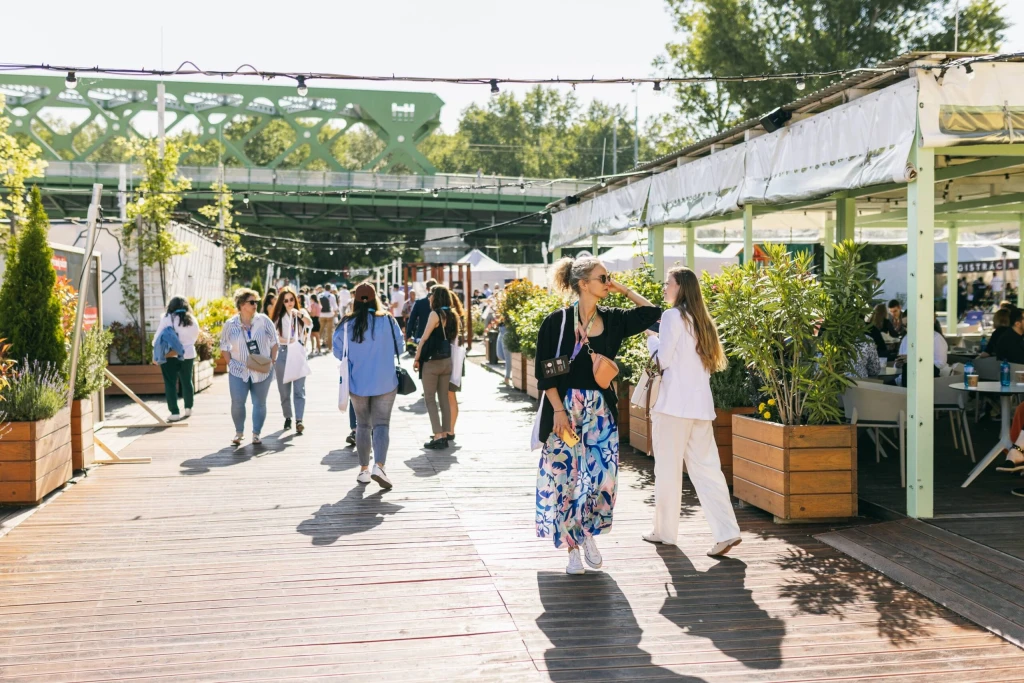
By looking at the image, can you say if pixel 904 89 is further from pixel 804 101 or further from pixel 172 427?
pixel 172 427

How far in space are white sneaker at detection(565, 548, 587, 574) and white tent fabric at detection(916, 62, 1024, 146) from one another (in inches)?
134

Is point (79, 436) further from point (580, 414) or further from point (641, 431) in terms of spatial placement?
point (580, 414)

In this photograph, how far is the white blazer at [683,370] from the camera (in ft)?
19.5

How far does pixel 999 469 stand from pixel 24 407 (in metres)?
7.46

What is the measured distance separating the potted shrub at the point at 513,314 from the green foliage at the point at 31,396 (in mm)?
8557

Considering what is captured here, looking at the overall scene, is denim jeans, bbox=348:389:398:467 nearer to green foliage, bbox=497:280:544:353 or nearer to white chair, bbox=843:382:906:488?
white chair, bbox=843:382:906:488

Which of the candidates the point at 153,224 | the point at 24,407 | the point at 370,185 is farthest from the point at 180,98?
the point at 24,407

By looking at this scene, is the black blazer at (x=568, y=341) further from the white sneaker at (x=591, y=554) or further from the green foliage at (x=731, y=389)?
the green foliage at (x=731, y=389)

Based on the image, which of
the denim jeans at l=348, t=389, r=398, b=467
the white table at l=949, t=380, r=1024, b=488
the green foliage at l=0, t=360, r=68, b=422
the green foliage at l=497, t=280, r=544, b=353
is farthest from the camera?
the green foliage at l=497, t=280, r=544, b=353

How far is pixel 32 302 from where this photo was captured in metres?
8.45

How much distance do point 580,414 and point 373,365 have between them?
121 inches

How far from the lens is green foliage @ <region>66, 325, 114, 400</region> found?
9023 millimetres

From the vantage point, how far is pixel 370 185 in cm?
5216

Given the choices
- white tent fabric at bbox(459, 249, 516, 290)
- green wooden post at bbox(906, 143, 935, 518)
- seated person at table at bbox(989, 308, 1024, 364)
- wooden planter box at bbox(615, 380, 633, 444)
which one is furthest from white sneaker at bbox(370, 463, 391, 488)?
white tent fabric at bbox(459, 249, 516, 290)
